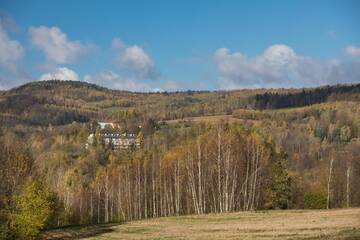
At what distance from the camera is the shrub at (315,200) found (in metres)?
89.1

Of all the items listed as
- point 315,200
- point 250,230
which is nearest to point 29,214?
point 250,230

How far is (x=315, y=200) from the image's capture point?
9019 cm

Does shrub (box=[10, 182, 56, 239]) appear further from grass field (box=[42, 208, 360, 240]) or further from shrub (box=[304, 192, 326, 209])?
shrub (box=[304, 192, 326, 209])

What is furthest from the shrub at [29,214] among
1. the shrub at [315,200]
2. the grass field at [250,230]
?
the shrub at [315,200]

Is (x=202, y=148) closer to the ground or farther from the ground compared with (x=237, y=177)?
farther from the ground

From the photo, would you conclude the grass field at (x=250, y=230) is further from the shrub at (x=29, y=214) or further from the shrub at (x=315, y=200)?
the shrub at (x=315, y=200)

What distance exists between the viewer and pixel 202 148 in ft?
286

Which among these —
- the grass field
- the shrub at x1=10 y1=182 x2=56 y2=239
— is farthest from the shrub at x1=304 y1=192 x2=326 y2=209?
the shrub at x1=10 y1=182 x2=56 y2=239

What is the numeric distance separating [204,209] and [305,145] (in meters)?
116

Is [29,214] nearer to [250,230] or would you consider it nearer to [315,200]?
[250,230]

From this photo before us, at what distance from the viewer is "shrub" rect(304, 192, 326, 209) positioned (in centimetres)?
8912

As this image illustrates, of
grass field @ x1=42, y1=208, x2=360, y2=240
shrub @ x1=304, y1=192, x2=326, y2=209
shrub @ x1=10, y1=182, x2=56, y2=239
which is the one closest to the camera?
grass field @ x1=42, y1=208, x2=360, y2=240

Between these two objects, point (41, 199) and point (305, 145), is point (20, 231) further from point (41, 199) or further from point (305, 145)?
point (305, 145)

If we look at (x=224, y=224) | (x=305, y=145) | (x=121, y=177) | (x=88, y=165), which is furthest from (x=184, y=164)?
(x=305, y=145)
